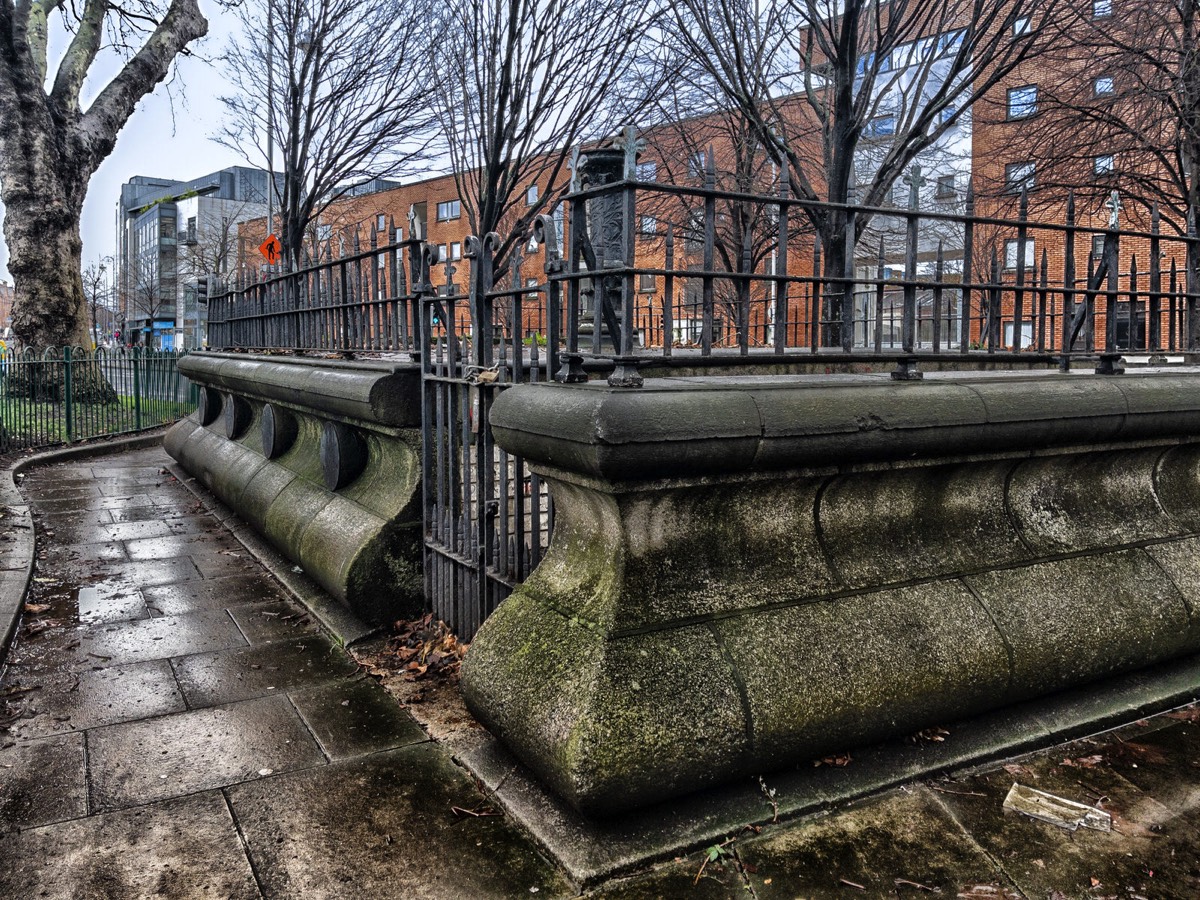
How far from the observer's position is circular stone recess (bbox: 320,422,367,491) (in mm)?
5531

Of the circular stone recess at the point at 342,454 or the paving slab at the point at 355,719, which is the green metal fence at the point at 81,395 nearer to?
the circular stone recess at the point at 342,454

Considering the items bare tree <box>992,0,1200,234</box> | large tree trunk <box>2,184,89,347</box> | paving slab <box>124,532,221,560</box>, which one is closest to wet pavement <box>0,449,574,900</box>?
paving slab <box>124,532,221,560</box>

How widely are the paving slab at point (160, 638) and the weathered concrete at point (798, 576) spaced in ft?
6.85

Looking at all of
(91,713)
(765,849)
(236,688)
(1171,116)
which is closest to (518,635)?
(765,849)

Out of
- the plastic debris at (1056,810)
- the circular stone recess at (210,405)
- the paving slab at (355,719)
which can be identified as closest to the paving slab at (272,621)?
the paving slab at (355,719)

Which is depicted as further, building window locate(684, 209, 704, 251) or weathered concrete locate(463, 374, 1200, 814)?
building window locate(684, 209, 704, 251)

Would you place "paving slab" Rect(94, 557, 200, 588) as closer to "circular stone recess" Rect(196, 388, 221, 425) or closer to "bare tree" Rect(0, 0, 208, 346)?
"circular stone recess" Rect(196, 388, 221, 425)

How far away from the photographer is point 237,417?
858 centimetres

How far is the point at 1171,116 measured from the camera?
11.4 meters

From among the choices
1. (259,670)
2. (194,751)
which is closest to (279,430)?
(259,670)

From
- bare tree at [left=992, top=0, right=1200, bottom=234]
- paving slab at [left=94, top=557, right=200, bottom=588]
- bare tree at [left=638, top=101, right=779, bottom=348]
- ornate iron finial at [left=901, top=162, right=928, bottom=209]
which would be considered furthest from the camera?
bare tree at [left=638, top=101, right=779, bottom=348]

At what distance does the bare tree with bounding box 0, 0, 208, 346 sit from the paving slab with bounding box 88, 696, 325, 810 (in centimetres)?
1557

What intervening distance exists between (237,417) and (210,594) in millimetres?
3148

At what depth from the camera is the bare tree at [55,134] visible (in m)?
15.8
